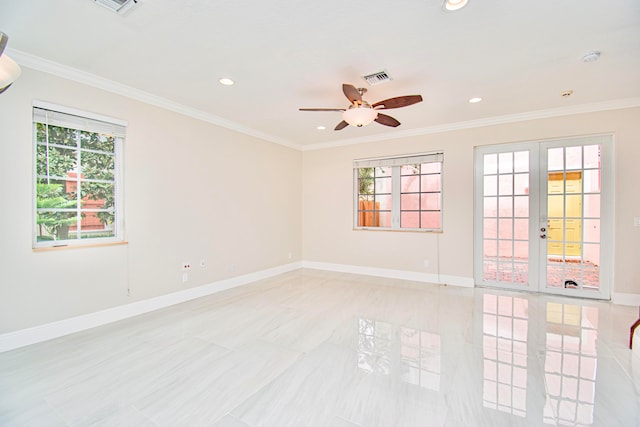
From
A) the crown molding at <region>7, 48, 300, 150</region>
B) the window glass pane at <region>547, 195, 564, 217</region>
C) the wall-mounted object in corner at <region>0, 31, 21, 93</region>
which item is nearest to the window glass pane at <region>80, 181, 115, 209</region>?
the crown molding at <region>7, 48, 300, 150</region>

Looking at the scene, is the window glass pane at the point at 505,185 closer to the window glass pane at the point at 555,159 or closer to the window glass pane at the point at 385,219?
the window glass pane at the point at 555,159

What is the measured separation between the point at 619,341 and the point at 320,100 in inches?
161

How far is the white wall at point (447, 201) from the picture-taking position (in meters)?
3.80

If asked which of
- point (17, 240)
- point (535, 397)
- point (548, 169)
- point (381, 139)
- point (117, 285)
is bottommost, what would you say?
point (535, 397)

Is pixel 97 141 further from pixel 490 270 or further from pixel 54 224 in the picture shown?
pixel 490 270

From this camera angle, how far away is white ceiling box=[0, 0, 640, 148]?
207 centimetres

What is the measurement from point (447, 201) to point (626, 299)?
8.48 feet

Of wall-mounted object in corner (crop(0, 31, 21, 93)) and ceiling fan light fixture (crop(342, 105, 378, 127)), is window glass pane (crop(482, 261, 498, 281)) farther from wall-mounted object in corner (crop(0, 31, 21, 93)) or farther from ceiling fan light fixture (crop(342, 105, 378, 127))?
wall-mounted object in corner (crop(0, 31, 21, 93))

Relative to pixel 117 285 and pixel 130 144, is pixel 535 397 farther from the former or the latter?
pixel 130 144

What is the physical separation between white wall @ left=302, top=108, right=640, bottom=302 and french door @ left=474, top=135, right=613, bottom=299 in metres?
0.14

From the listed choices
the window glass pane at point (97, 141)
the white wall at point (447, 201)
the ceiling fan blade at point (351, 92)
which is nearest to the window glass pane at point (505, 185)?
the white wall at point (447, 201)

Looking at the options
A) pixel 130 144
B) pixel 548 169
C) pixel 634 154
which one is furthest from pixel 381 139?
pixel 130 144

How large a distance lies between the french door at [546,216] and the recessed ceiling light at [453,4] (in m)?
3.20

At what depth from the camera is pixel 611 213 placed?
154 inches
